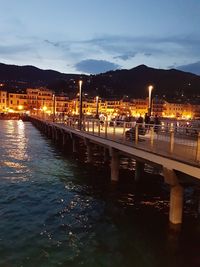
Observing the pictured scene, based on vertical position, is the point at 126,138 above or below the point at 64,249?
above

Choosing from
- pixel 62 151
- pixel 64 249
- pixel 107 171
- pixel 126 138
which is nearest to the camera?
pixel 64 249

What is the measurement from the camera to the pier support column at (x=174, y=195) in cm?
1320

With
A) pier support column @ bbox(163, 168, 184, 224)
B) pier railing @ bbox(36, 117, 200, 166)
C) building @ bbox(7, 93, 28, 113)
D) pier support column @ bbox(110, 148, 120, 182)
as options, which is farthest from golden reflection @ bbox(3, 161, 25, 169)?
building @ bbox(7, 93, 28, 113)

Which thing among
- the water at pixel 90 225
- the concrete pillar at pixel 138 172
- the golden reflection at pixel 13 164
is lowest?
the golden reflection at pixel 13 164

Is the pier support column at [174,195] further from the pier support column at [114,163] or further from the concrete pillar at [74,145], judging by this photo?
the concrete pillar at [74,145]

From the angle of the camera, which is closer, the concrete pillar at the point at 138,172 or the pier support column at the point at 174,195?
the pier support column at the point at 174,195

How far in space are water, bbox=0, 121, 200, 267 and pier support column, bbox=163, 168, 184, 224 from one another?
0.44 metres

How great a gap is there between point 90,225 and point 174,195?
3.50 meters

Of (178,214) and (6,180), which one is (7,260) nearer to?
(178,214)

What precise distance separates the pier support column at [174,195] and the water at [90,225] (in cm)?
44

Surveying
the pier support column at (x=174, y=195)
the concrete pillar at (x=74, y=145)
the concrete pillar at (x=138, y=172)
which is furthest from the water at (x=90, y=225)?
the concrete pillar at (x=74, y=145)

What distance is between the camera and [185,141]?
16234 mm

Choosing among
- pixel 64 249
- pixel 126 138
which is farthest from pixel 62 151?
pixel 64 249

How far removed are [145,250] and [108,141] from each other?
10100mm
